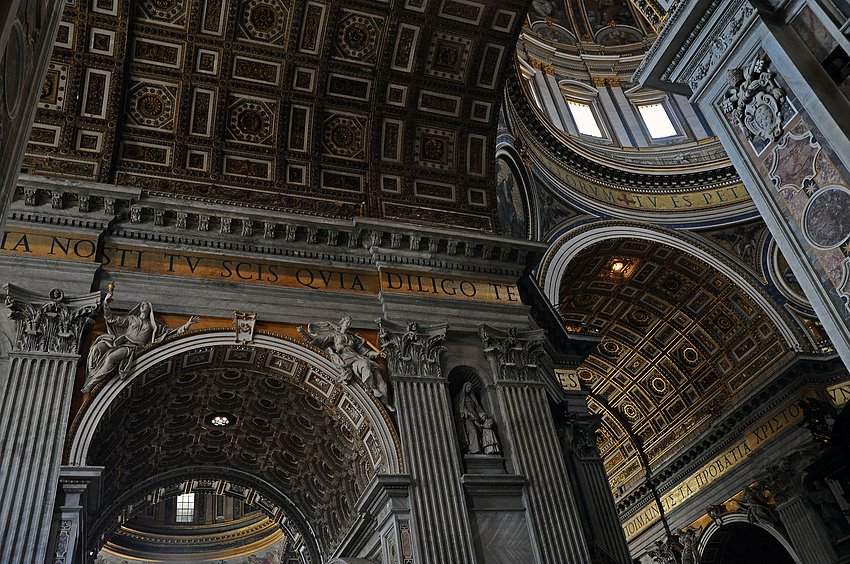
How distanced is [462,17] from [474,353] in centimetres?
580

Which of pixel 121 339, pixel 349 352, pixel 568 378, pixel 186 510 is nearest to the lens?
pixel 121 339

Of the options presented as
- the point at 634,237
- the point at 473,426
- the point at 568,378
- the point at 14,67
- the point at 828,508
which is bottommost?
the point at 14,67

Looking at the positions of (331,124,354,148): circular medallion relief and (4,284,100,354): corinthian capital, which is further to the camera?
(331,124,354,148): circular medallion relief

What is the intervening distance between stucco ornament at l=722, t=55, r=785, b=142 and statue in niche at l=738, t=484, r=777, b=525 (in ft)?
46.7

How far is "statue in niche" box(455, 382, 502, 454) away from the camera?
9.92 metres

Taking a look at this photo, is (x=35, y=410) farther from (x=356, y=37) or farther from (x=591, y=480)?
(x=591, y=480)

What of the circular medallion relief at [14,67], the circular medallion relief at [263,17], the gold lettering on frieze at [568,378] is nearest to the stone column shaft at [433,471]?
the gold lettering on frieze at [568,378]

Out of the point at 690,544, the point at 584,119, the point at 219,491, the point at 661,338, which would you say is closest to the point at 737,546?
the point at 690,544

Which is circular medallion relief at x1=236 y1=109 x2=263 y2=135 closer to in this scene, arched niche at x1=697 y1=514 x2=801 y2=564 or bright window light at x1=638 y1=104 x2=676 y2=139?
bright window light at x1=638 y1=104 x2=676 y2=139

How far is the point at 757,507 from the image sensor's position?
17047mm

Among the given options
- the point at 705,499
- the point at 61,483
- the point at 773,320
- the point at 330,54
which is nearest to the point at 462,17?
the point at 330,54

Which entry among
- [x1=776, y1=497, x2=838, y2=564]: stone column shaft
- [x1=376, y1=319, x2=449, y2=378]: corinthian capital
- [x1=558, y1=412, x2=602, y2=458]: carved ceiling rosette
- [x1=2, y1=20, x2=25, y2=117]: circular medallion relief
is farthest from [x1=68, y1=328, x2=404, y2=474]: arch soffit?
[x1=776, y1=497, x2=838, y2=564]: stone column shaft

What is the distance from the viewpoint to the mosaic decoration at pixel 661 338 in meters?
18.1

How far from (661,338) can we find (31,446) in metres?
16.1
